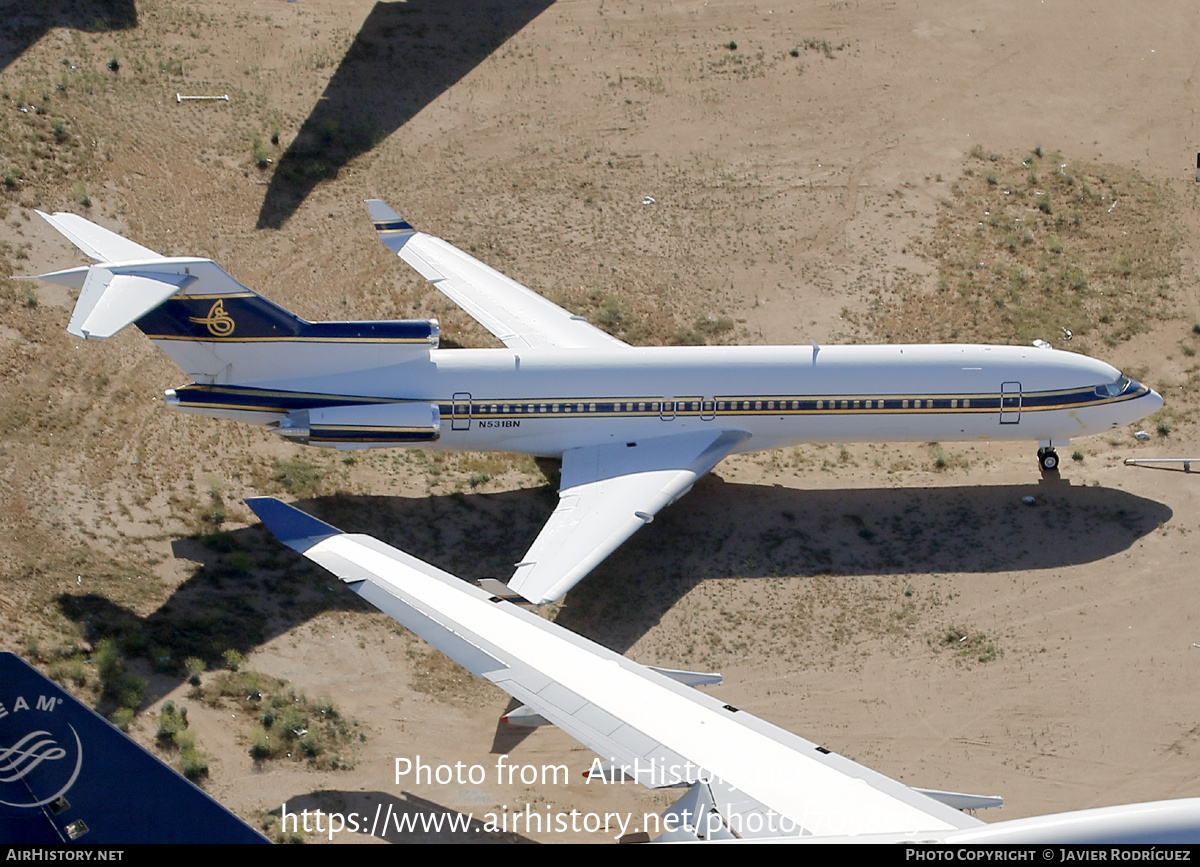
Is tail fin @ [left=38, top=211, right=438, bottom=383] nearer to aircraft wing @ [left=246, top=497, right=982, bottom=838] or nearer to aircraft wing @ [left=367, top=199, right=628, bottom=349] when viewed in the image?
aircraft wing @ [left=367, top=199, right=628, bottom=349]

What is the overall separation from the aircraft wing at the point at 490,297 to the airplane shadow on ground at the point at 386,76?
6.00 metres

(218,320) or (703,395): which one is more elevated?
(218,320)

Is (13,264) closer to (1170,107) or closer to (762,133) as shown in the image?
(762,133)

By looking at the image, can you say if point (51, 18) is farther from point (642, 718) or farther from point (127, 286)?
point (642, 718)

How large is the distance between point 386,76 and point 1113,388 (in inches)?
1111

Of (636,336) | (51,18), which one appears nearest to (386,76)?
(51,18)

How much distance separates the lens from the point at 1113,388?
3209 cm

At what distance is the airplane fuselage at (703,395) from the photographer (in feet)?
97.9

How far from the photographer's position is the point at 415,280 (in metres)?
39.1

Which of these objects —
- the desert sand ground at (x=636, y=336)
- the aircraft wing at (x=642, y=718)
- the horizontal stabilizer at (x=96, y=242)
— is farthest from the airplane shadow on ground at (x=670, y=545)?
the horizontal stabilizer at (x=96, y=242)

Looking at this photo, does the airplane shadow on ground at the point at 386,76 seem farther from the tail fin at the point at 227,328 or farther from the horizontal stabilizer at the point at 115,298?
the horizontal stabilizer at the point at 115,298

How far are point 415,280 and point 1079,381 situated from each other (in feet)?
63.2

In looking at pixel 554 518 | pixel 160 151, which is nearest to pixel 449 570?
pixel 554 518
